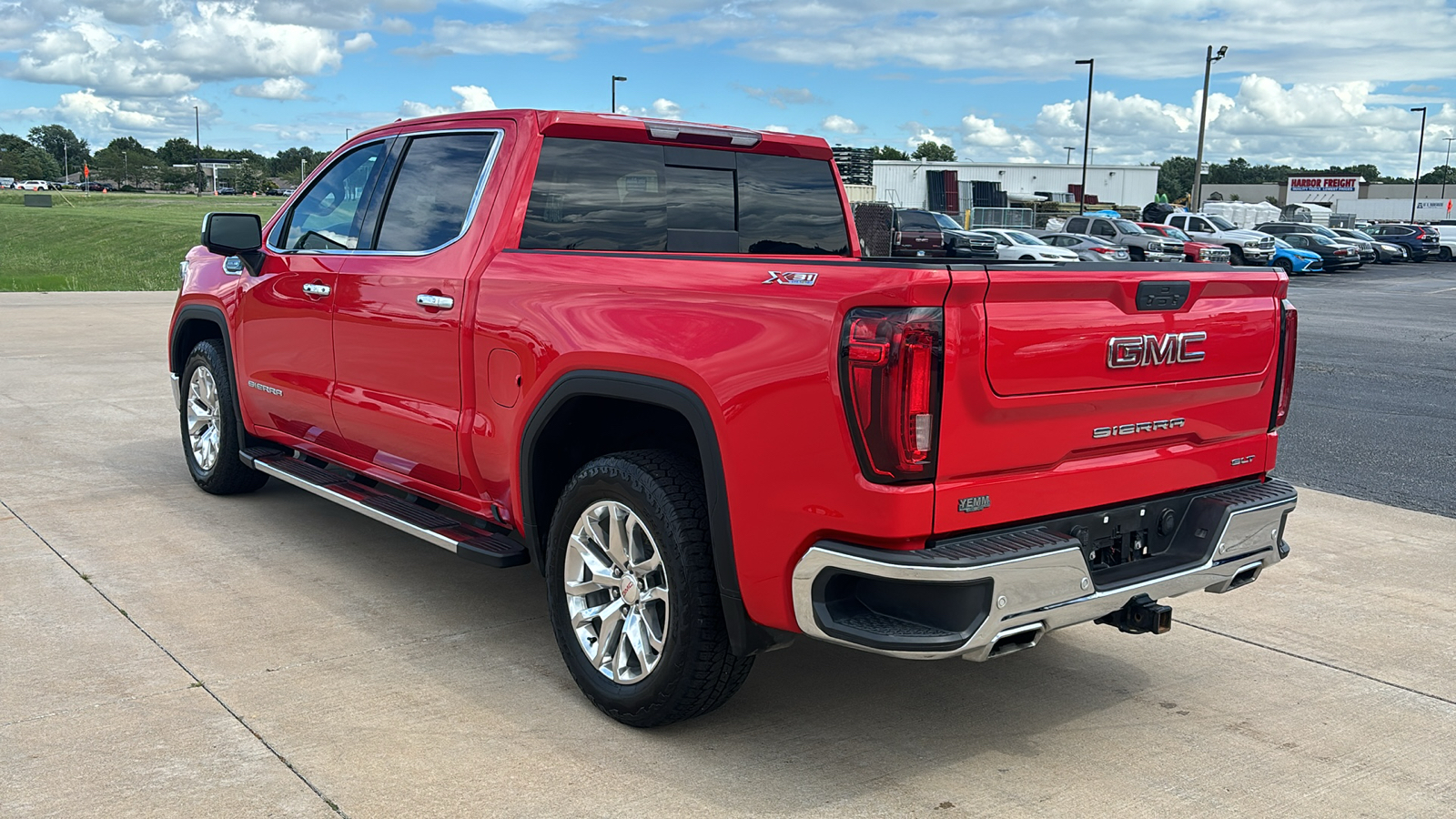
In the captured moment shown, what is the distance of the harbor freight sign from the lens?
315ft

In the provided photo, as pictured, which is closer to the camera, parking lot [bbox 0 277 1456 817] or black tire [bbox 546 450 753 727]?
parking lot [bbox 0 277 1456 817]

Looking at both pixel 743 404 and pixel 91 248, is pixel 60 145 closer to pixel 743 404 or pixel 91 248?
pixel 91 248

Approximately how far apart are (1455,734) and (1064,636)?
4.58 ft

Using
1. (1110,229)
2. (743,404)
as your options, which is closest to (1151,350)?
(743,404)

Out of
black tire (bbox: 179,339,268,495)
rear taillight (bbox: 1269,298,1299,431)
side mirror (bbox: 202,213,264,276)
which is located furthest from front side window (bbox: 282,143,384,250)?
rear taillight (bbox: 1269,298,1299,431)

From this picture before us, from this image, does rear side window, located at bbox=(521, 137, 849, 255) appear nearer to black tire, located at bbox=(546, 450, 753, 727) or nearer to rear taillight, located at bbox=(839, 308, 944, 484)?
black tire, located at bbox=(546, 450, 753, 727)

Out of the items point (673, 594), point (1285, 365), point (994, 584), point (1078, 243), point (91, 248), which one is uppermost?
point (1285, 365)

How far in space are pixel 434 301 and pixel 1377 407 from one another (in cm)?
983

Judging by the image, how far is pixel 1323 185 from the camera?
98625mm

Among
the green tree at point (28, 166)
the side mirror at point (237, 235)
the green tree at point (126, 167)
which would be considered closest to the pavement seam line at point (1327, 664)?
the side mirror at point (237, 235)

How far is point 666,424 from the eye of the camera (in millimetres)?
4016

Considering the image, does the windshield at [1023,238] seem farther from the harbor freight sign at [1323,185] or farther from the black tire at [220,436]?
the harbor freight sign at [1323,185]

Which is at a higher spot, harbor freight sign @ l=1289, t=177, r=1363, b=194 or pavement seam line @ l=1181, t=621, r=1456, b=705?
harbor freight sign @ l=1289, t=177, r=1363, b=194

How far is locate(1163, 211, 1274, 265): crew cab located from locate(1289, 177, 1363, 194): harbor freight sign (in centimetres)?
6392
